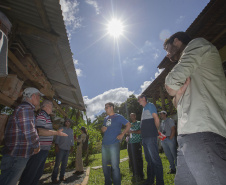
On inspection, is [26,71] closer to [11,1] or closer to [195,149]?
[11,1]

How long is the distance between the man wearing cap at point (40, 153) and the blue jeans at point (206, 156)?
2286 millimetres

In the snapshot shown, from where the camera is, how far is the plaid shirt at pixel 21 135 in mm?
1888

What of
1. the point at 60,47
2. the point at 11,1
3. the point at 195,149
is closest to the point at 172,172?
the point at 195,149

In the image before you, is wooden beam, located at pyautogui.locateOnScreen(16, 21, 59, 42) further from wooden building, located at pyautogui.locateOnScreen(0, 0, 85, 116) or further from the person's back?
the person's back

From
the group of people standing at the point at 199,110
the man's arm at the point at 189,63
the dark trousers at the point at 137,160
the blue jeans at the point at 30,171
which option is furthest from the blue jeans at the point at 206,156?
the dark trousers at the point at 137,160

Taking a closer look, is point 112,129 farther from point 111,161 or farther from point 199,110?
point 199,110

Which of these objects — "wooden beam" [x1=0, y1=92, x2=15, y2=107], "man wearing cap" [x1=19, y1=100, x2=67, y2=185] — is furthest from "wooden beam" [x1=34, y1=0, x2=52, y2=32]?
"man wearing cap" [x1=19, y1=100, x2=67, y2=185]

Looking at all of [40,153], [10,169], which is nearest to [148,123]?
[40,153]

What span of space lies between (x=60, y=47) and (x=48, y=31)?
389 millimetres

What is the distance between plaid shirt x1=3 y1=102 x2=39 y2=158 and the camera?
189 centimetres

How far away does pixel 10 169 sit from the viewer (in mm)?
1809

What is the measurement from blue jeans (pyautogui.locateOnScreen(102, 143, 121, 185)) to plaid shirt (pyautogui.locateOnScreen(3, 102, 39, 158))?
1.52 meters

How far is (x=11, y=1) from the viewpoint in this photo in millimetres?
2057

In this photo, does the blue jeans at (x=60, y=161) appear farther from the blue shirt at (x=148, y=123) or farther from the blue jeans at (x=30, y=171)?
the blue shirt at (x=148, y=123)
